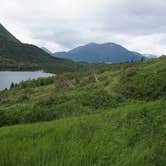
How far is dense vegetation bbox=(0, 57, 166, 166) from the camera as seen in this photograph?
14.2 ft

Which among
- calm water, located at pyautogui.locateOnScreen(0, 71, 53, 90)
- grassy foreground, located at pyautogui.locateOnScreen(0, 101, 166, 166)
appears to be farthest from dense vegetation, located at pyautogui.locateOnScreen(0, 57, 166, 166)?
calm water, located at pyautogui.locateOnScreen(0, 71, 53, 90)

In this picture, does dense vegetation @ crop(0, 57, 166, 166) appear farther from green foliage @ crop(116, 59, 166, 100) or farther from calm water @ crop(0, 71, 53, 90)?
calm water @ crop(0, 71, 53, 90)

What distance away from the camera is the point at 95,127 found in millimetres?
8359

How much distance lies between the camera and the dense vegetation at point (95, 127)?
4.32m

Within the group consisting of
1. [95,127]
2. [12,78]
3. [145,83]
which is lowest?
[12,78]

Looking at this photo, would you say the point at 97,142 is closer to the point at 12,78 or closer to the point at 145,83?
the point at 145,83

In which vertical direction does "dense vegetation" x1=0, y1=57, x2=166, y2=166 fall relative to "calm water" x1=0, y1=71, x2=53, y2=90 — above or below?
above

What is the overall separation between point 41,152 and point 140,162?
1.20 m

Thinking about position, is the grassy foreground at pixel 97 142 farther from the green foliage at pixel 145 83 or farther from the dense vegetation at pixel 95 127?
the green foliage at pixel 145 83

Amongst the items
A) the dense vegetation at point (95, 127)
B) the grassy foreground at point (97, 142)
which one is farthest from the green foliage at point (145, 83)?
the grassy foreground at point (97, 142)

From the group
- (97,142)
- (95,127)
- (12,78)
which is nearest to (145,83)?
(95,127)

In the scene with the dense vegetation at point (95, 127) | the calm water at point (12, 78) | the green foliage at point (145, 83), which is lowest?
the calm water at point (12, 78)

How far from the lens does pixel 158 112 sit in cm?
973

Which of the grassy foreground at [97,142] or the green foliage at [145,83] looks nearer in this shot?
the grassy foreground at [97,142]
